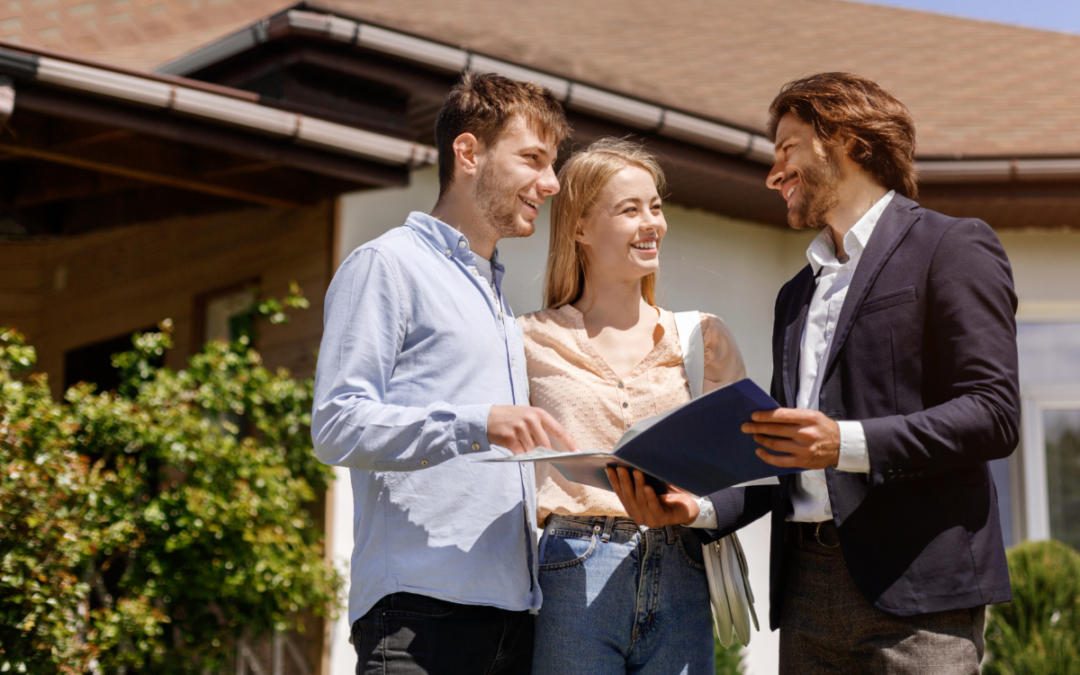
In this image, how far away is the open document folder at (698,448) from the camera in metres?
1.96

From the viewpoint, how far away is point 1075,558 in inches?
234

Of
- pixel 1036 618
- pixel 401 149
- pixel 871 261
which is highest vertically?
pixel 401 149

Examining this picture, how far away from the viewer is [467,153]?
8.82 ft

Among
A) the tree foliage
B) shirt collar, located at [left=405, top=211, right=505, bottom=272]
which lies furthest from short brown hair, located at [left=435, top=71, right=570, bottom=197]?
the tree foliage

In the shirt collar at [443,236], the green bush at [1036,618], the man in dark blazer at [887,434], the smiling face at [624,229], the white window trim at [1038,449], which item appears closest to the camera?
the man in dark blazer at [887,434]

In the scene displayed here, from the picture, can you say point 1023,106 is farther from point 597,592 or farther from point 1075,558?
point 597,592

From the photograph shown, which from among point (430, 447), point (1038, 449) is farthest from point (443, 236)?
point (1038, 449)

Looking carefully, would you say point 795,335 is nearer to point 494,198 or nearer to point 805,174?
point 805,174

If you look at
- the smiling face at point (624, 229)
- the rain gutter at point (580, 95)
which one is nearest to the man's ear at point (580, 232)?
the smiling face at point (624, 229)

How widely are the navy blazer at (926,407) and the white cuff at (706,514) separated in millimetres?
Answer: 358

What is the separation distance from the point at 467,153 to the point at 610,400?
0.76 meters

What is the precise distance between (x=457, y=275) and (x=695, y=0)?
8.93 m

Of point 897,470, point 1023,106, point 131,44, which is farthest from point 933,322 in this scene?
point 131,44

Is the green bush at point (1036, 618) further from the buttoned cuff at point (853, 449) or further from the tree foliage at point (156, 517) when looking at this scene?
the buttoned cuff at point (853, 449)
